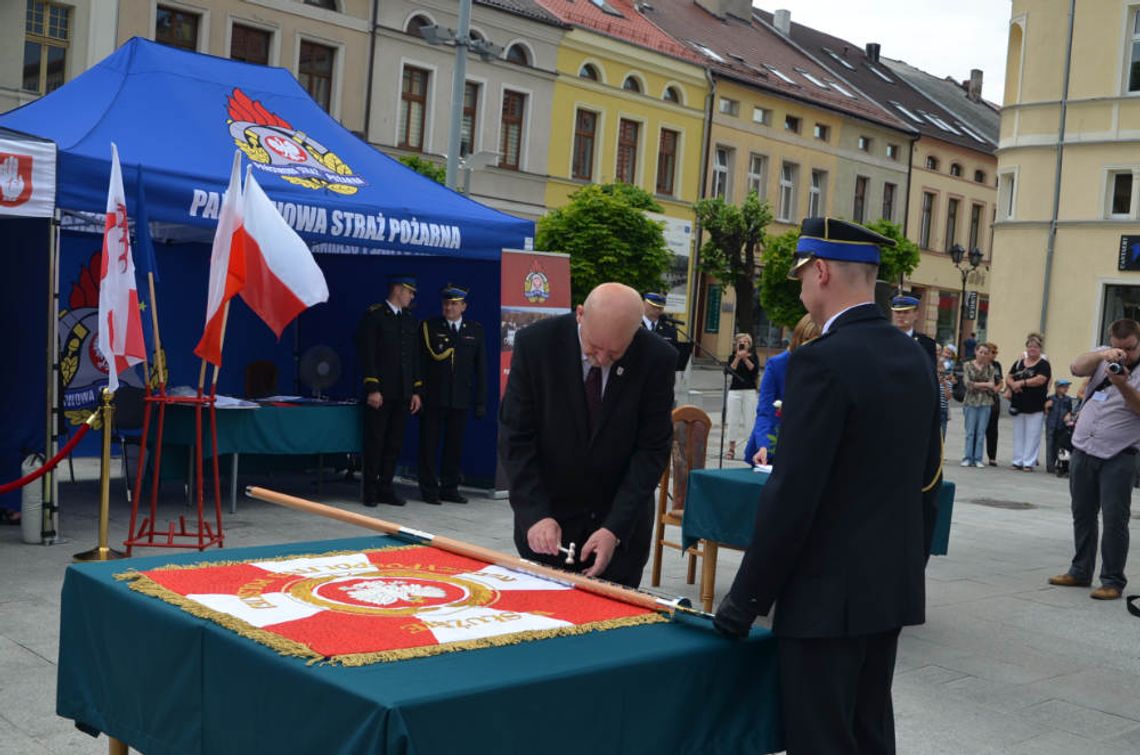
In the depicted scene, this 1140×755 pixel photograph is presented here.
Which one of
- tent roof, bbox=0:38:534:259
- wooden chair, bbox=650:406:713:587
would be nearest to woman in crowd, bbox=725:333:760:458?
tent roof, bbox=0:38:534:259

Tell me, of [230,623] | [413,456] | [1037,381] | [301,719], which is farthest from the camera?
[1037,381]

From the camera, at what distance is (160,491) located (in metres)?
10.9

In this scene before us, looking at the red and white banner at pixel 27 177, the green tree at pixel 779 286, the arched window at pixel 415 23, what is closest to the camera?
the red and white banner at pixel 27 177

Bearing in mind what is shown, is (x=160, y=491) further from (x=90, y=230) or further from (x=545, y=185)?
(x=545, y=185)

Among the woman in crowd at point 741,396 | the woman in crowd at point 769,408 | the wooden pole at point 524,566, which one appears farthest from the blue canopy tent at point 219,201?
the woman in crowd at point 741,396

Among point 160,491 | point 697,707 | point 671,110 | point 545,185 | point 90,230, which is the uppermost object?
point 671,110

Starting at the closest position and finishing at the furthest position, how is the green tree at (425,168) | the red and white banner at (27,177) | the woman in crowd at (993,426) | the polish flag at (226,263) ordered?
the polish flag at (226,263) < the red and white banner at (27,177) < the woman in crowd at (993,426) < the green tree at (425,168)

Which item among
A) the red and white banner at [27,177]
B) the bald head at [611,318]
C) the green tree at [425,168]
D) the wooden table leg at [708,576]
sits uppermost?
the green tree at [425,168]

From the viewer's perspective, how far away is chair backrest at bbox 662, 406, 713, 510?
828 centimetres

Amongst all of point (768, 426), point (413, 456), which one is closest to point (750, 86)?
point (413, 456)

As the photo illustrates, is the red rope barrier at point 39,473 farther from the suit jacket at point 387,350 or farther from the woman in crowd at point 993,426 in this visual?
the woman in crowd at point 993,426

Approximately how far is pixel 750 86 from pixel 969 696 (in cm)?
3972

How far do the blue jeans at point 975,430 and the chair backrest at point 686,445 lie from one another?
1143 cm

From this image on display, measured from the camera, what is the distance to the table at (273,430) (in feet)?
31.7
